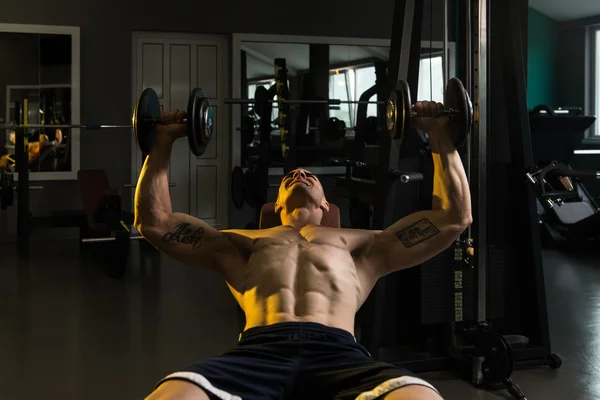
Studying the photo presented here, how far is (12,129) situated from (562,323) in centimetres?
434

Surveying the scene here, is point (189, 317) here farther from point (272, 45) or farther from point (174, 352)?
point (272, 45)

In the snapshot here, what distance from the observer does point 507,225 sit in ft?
9.51

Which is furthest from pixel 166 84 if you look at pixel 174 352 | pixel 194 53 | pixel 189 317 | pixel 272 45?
pixel 174 352

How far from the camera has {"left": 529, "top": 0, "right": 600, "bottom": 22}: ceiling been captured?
6.93m

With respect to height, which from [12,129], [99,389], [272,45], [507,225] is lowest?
[99,389]

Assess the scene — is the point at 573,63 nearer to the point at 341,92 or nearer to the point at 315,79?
the point at 341,92

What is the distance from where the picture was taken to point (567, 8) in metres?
7.09

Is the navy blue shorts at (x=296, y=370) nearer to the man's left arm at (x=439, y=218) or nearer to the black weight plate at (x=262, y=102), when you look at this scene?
the man's left arm at (x=439, y=218)

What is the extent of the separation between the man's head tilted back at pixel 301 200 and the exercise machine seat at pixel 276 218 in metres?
0.15

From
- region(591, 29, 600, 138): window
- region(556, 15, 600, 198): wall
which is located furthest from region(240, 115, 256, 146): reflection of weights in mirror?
region(591, 29, 600, 138): window

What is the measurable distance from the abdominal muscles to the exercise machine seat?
33cm

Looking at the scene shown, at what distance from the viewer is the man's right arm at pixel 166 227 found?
71.4 inches

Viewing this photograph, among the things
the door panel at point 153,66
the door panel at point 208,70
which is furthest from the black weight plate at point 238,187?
the door panel at point 153,66

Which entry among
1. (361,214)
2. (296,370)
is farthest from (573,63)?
(296,370)
